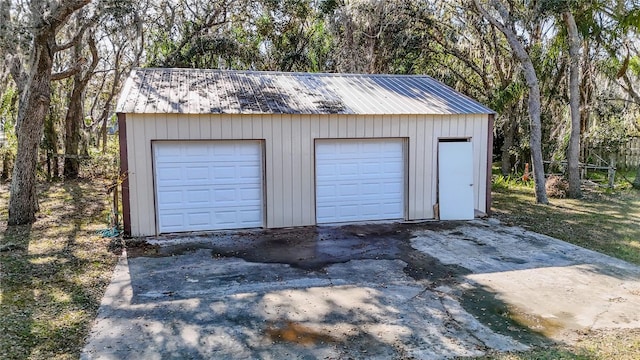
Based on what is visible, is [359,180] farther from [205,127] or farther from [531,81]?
[531,81]

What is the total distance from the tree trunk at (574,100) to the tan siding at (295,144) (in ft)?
13.6

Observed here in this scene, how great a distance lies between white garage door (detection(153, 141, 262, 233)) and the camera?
26.5 ft

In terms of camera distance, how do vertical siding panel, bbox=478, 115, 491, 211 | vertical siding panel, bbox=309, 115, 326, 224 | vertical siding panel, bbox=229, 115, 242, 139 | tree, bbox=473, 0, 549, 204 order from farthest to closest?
1. tree, bbox=473, 0, 549, 204
2. vertical siding panel, bbox=478, 115, 491, 211
3. vertical siding panel, bbox=309, 115, 326, 224
4. vertical siding panel, bbox=229, 115, 242, 139

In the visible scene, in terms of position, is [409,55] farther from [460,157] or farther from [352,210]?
[352,210]

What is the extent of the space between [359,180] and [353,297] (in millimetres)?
4221

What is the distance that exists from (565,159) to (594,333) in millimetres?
12144

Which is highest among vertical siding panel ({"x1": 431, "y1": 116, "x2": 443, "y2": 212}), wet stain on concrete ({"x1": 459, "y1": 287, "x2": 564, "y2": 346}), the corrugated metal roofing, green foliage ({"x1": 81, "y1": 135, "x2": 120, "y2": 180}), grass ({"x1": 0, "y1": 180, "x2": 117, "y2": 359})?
the corrugated metal roofing

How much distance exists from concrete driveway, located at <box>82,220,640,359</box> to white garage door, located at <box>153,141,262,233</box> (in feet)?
1.66

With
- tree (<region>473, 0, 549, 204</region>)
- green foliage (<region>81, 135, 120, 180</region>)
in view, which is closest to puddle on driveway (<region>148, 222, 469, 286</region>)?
tree (<region>473, 0, 549, 204</region>)

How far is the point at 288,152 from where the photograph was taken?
8578 mm

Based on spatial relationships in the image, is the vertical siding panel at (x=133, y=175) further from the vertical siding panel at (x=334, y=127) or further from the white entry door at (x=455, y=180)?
the white entry door at (x=455, y=180)

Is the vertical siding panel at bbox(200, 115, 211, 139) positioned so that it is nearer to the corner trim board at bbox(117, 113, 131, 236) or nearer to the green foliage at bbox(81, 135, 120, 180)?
the corner trim board at bbox(117, 113, 131, 236)

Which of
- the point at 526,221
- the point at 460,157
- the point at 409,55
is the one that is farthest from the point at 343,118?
the point at 409,55

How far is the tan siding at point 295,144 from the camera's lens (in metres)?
7.82
